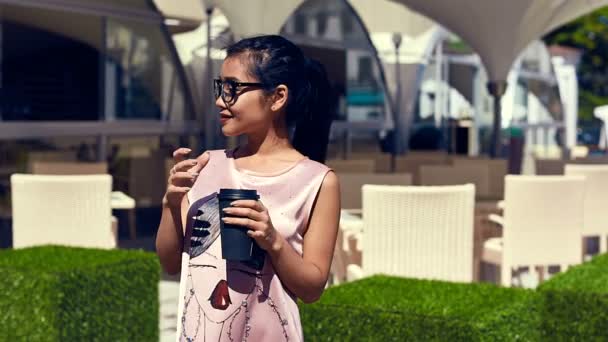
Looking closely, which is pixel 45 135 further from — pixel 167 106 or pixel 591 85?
pixel 591 85

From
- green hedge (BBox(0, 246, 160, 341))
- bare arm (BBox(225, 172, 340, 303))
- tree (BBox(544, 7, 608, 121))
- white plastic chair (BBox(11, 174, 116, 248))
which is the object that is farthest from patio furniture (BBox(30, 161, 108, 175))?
tree (BBox(544, 7, 608, 121))

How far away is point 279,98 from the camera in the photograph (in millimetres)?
2061

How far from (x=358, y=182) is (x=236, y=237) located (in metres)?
5.85

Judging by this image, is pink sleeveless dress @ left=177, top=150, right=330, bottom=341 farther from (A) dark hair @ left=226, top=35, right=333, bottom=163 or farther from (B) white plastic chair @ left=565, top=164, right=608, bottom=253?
(B) white plastic chair @ left=565, top=164, right=608, bottom=253

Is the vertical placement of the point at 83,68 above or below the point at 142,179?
above

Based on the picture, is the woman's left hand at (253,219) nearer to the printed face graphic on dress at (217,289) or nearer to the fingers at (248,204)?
the fingers at (248,204)

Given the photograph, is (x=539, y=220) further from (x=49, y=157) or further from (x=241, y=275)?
(x=49, y=157)

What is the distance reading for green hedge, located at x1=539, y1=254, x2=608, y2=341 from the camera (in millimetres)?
3816

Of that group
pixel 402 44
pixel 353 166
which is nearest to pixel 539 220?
pixel 353 166

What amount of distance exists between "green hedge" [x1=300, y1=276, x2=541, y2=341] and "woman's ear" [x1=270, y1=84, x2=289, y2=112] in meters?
1.69

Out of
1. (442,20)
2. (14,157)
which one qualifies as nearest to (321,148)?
(14,157)

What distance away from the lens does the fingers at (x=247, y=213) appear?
1823 mm

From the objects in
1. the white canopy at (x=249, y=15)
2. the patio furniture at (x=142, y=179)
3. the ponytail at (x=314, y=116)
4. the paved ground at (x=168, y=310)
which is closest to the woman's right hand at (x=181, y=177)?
the ponytail at (x=314, y=116)

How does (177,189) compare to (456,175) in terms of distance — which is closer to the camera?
(177,189)
